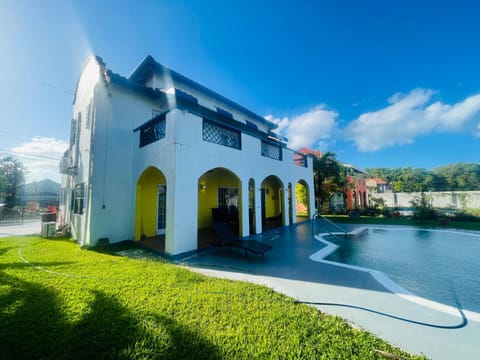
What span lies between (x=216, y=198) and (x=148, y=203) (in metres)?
4.88

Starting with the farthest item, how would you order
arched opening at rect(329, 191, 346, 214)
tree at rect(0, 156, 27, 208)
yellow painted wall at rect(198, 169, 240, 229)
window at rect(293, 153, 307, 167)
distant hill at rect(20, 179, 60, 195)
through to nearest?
distant hill at rect(20, 179, 60, 195) < tree at rect(0, 156, 27, 208) < arched opening at rect(329, 191, 346, 214) < window at rect(293, 153, 307, 167) < yellow painted wall at rect(198, 169, 240, 229)

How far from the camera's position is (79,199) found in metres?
9.41

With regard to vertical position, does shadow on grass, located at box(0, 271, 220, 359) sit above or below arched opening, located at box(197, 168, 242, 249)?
below

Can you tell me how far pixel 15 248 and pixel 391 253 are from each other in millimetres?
14852

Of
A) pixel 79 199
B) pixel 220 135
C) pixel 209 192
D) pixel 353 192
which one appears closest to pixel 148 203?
pixel 79 199

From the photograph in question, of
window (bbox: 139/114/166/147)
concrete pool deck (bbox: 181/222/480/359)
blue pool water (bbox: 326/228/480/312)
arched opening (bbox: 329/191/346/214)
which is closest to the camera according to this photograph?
concrete pool deck (bbox: 181/222/480/359)

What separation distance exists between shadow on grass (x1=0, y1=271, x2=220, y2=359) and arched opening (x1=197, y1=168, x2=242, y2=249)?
835cm

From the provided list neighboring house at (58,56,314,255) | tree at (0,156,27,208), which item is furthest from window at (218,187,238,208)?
tree at (0,156,27,208)

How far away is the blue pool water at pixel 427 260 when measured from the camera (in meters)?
4.02

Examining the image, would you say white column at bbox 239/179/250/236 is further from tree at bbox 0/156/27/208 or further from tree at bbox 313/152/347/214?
tree at bbox 0/156/27/208

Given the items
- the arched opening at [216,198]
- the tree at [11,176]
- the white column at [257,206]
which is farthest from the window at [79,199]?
the tree at [11,176]

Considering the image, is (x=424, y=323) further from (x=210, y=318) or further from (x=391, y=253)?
(x=391, y=253)

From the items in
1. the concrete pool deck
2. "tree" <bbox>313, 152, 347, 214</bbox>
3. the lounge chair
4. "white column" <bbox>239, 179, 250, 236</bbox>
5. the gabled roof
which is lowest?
the concrete pool deck

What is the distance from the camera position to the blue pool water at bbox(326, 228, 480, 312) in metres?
4.02
